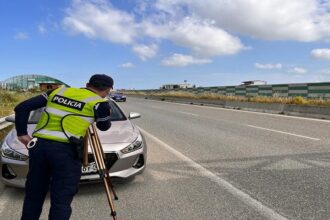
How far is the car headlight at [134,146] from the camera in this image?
567 cm

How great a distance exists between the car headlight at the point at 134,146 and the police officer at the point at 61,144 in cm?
216

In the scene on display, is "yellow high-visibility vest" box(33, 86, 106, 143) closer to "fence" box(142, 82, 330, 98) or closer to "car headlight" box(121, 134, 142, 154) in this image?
"car headlight" box(121, 134, 142, 154)

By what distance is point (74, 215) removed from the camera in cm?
475

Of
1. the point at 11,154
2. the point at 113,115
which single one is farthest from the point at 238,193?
the point at 11,154

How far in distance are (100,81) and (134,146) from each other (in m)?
2.46

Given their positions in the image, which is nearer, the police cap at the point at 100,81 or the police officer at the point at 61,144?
the police officer at the point at 61,144

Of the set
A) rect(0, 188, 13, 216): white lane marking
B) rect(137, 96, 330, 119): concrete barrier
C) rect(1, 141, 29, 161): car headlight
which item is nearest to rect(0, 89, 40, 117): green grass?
rect(0, 188, 13, 216): white lane marking

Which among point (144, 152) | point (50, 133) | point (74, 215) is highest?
point (50, 133)

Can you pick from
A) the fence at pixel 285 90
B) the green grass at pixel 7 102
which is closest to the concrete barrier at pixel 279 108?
the fence at pixel 285 90

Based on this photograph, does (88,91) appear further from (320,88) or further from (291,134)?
(320,88)

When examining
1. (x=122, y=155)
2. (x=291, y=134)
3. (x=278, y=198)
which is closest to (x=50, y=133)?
(x=122, y=155)

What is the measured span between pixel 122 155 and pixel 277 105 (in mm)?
19270

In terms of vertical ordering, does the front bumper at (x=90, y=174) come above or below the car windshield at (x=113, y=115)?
below

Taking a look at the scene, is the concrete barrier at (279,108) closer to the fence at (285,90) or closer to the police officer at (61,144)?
the fence at (285,90)
